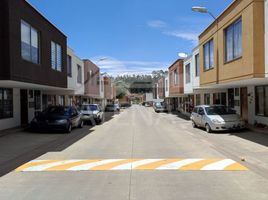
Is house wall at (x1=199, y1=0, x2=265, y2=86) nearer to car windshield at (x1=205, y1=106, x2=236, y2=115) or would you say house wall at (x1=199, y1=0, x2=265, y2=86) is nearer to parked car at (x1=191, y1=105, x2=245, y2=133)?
car windshield at (x1=205, y1=106, x2=236, y2=115)

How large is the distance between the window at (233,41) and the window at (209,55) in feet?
10.9

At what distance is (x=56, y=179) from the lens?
25.7 feet

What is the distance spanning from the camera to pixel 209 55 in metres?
23.7

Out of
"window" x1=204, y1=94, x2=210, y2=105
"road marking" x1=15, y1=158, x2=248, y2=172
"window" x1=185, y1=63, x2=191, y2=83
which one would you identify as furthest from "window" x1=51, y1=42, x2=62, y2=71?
"window" x1=185, y1=63, x2=191, y2=83

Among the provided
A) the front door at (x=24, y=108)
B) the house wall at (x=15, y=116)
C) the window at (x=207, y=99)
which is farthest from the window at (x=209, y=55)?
the front door at (x=24, y=108)

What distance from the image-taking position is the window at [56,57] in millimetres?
23969

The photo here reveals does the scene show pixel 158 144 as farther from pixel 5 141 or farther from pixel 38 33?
pixel 38 33

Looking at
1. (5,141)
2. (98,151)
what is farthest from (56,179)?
(5,141)

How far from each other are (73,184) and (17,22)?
11311 millimetres

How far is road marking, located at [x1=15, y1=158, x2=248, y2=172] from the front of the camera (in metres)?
9.02

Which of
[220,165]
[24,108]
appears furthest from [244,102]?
[24,108]

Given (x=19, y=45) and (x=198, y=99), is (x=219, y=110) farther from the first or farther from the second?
(x=198, y=99)

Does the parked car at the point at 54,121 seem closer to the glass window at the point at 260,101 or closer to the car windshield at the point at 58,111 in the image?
the car windshield at the point at 58,111

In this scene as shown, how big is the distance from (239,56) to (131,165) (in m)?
9.71
